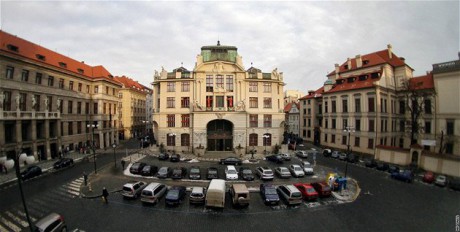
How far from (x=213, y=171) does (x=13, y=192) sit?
2154 cm

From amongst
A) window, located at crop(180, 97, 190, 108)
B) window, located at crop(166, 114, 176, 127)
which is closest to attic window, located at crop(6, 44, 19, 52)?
window, located at crop(166, 114, 176, 127)

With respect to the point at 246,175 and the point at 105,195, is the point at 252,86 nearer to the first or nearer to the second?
the point at 246,175

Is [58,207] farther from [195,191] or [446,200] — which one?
[446,200]

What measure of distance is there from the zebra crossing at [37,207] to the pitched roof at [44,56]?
2432 centimetres

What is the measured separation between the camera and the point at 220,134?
1908 inches

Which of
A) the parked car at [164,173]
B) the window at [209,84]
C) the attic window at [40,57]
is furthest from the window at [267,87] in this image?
the attic window at [40,57]

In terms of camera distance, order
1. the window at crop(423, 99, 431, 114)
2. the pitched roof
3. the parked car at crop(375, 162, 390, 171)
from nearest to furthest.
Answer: the parked car at crop(375, 162, 390, 171)
the pitched roof
the window at crop(423, 99, 431, 114)

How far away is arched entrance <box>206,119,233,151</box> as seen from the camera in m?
48.6

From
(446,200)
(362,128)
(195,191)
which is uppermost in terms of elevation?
(362,128)

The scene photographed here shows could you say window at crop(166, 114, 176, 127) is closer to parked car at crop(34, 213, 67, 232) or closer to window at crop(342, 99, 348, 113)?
parked car at crop(34, 213, 67, 232)

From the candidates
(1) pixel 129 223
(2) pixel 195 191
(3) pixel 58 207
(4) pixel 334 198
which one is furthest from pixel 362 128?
(3) pixel 58 207

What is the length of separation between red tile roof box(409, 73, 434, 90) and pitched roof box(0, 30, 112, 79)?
6710 centimetres

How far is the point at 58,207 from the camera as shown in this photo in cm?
2030

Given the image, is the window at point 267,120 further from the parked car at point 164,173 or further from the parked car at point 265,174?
the parked car at point 164,173
